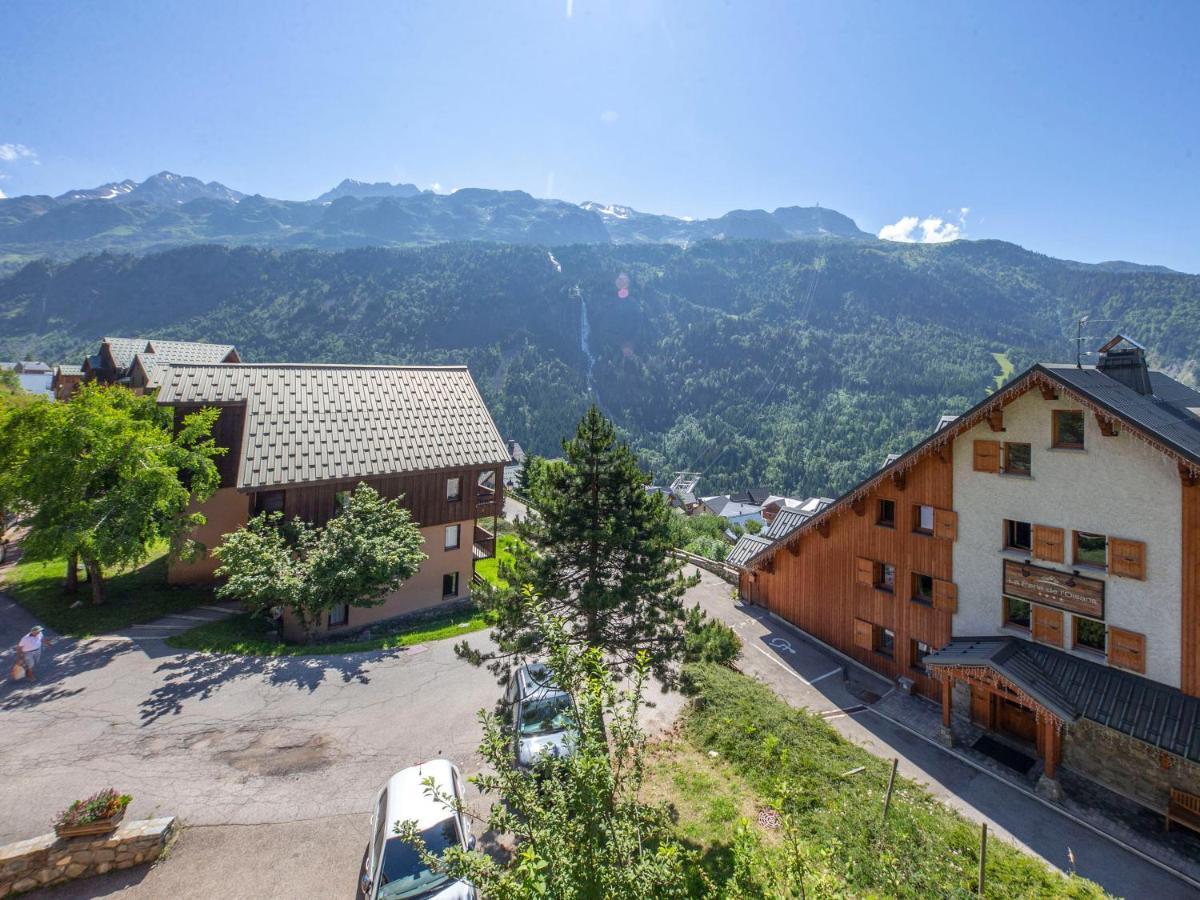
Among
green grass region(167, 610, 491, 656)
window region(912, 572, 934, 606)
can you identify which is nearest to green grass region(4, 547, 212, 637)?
green grass region(167, 610, 491, 656)

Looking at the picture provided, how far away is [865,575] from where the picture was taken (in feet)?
76.9

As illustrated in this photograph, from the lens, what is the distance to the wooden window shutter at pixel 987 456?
19.4 metres

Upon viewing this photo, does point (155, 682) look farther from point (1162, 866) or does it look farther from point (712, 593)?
point (1162, 866)

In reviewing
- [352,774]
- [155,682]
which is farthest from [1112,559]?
[155,682]

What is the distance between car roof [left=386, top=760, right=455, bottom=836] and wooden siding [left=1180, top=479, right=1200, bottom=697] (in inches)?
831

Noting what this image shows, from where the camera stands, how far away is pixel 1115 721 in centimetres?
1536

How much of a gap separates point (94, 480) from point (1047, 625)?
37.2 meters

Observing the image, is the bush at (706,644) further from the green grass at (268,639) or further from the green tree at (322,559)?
the green tree at (322,559)

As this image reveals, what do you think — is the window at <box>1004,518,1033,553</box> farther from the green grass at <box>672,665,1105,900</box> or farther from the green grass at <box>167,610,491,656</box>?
the green grass at <box>167,610,491,656</box>

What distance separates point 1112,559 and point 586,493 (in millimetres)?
17192

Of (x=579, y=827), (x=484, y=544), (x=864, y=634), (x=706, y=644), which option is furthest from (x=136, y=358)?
(x=864, y=634)

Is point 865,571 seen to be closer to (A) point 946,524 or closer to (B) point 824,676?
(A) point 946,524

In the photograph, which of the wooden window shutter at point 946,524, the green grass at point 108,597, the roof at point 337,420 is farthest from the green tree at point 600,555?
the green grass at point 108,597

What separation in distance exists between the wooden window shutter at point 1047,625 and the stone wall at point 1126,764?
2556 millimetres
